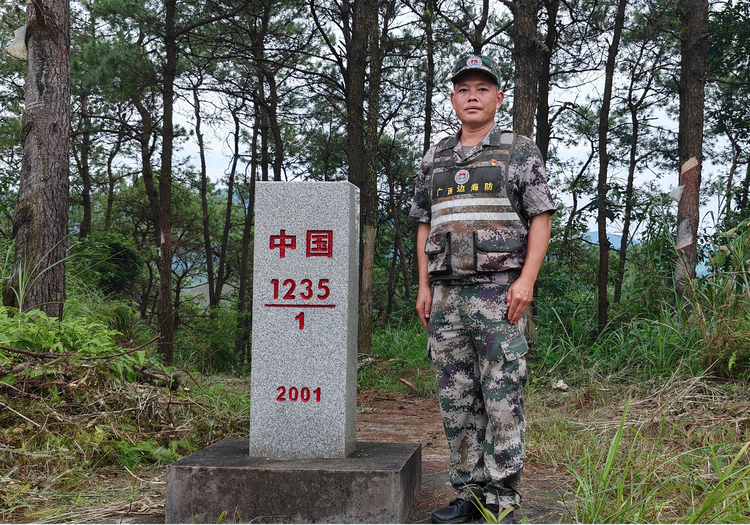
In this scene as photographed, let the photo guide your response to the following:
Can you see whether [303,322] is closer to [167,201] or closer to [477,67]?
[477,67]

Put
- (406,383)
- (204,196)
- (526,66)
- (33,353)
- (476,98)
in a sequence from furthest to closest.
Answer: (204,196) < (406,383) < (526,66) < (33,353) < (476,98)

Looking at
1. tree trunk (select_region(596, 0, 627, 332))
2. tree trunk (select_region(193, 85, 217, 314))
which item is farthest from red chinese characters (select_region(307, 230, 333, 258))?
tree trunk (select_region(193, 85, 217, 314))

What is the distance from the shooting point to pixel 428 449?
183 inches

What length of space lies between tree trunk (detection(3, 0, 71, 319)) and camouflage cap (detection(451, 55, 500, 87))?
4274mm

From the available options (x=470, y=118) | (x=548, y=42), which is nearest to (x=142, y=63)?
(x=548, y=42)

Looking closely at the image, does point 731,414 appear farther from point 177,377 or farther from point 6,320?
point 6,320

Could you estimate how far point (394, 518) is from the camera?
2.83 m

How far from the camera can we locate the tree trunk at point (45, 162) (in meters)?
5.78

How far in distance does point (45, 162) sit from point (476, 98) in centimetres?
464

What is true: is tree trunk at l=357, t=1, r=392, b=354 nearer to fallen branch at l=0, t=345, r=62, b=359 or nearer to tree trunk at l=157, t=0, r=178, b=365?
tree trunk at l=157, t=0, r=178, b=365

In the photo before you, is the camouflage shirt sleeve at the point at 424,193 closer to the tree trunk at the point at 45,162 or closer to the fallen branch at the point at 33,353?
the fallen branch at the point at 33,353

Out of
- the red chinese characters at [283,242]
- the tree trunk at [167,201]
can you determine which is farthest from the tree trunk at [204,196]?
the red chinese characters at [283,242]

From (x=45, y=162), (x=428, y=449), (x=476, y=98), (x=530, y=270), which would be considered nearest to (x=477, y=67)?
(x=476, y=98)

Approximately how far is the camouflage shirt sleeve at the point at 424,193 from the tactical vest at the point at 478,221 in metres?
0.14
